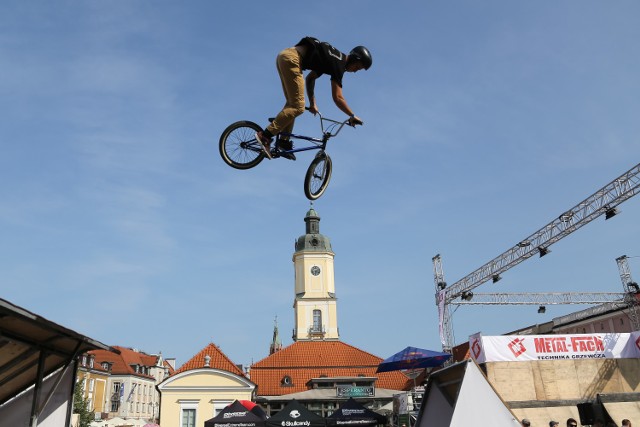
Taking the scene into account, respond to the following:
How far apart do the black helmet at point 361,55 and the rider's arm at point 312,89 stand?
0.62m

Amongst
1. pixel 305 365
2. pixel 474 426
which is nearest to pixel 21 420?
pixel 474 426

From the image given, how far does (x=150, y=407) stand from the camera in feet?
225

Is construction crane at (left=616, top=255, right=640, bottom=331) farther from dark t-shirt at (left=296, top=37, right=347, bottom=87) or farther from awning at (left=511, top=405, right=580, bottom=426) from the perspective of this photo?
dark t-shirt at (left=296, top=37, right=347, bottom=87)

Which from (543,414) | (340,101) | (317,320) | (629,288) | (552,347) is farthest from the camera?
(317,320)

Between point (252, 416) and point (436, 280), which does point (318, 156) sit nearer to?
point (252, 416)

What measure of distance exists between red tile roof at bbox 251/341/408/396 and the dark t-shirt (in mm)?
36908

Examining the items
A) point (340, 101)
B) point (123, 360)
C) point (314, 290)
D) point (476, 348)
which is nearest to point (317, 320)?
point (314, 290)

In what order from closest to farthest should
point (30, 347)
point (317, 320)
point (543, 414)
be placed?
point (30, 347)
point (543, 414)
point (317, 320)

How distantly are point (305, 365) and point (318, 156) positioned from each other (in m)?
37.6

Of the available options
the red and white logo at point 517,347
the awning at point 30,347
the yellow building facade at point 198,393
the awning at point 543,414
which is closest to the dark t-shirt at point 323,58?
the awning at point 30,347

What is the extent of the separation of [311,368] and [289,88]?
38976 mm

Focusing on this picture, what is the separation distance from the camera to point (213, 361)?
126 feet

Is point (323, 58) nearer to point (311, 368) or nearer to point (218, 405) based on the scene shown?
point (218, 405)

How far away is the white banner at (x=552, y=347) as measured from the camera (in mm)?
15078
